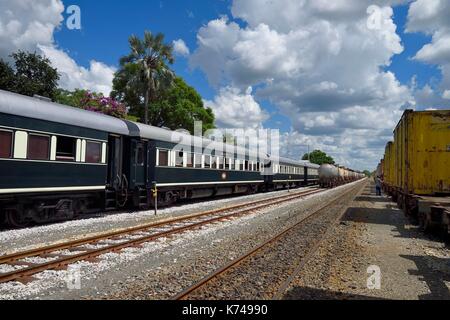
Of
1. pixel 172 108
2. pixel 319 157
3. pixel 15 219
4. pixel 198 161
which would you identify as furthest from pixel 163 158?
pixel 319 157

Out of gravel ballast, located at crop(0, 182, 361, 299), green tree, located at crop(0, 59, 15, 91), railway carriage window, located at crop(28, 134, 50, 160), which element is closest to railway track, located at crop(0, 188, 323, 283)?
gravel ballast, located at crop(0, 182, 361, 299)

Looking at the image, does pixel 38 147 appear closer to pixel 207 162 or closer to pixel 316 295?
pixel 316 295

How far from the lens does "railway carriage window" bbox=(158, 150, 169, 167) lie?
57.2ft

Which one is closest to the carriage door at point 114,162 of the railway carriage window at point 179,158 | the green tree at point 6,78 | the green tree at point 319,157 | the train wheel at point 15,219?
the train wheel at point 15,219

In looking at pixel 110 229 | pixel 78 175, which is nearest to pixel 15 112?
pixel 78 175

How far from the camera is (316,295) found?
5969 mm

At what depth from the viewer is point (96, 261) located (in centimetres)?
777

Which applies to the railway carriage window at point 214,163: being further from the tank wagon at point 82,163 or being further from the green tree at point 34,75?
the green tree at point 34,75

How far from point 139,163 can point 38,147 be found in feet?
16.7

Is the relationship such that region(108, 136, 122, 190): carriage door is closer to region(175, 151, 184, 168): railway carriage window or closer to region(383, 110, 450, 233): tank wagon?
region(175, 151, 184, 168): railway carriage window

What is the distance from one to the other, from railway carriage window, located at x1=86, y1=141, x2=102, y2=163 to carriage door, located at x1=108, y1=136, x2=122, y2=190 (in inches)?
29.9

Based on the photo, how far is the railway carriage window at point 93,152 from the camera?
13.3 metres
